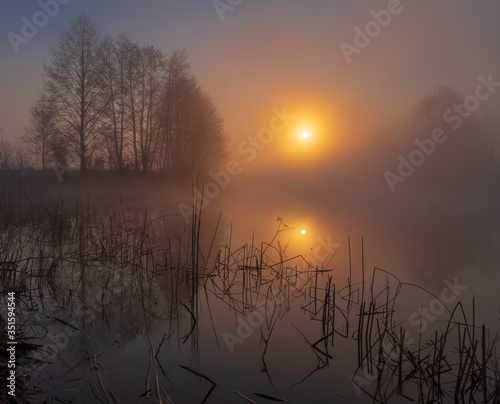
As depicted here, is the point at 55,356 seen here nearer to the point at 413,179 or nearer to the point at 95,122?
the point at 95,122

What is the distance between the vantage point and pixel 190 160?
18969 millimetres

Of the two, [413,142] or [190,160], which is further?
[413,142]

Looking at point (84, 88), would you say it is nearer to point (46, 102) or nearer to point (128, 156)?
point (46, 102)

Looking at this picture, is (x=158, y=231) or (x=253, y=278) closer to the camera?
(x=253, y=278)

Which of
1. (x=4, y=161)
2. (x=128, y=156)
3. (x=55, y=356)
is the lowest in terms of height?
(x=55, y=356)

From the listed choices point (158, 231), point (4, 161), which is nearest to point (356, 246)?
point (158, 231)

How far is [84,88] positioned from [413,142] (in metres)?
23.1

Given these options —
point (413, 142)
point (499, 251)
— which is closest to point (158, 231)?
point (499, 251)

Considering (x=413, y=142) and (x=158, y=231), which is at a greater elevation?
Answer: (x=413, y=142)

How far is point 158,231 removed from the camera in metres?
8.51

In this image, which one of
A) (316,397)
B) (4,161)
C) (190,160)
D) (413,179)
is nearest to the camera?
(316,397)

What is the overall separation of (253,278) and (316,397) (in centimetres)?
260

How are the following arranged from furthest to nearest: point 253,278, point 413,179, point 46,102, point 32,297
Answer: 1. point 413,179
2. point 46,102
3. point 253,278
4. point 32,297

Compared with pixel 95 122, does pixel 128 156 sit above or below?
below
